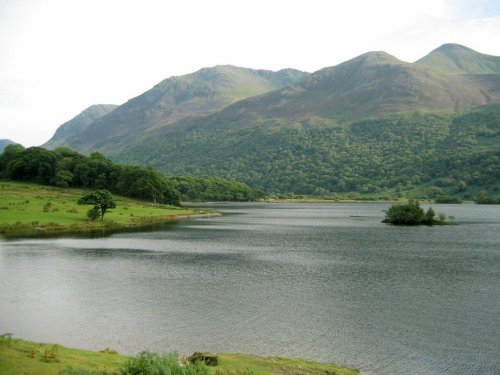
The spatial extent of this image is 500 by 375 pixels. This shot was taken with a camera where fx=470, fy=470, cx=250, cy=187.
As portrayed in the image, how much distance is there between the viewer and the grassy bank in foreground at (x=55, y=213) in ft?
358

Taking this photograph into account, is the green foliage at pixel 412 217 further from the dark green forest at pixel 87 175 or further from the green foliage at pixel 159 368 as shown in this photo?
the green foliage at pixel 159 368

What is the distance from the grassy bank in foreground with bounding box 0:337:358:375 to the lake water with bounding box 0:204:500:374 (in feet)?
11.5

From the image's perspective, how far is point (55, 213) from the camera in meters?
125

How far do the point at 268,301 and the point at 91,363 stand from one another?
85.3ft

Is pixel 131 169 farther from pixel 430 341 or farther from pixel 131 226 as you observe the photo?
pixel 430 341

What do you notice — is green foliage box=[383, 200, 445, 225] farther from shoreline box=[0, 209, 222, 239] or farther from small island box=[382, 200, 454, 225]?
shoreline box=[0, 209, 222, 239]

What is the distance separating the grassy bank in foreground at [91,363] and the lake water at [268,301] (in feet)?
11.5

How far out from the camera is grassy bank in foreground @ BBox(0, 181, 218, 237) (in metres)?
109

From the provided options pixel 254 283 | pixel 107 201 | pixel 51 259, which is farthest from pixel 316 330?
pixel 107 201

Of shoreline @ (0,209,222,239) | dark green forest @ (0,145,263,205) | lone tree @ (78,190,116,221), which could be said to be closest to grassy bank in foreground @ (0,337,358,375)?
shoreline @ (0,209,222,239)

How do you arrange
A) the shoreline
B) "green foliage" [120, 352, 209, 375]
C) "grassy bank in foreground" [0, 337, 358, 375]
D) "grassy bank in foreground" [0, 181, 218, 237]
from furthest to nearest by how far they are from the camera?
"grassy bank in foreground" [0, 181, 218, 237], the shoreline, "grassy bank in foreground" [0, 337, 358, 375], "green foliage" [120, 352, 209, 375]

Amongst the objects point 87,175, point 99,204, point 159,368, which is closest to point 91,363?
point 159,368

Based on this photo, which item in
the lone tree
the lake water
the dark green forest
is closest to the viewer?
the lake water

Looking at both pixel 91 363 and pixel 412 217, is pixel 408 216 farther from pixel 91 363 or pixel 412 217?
pixel 91 363
